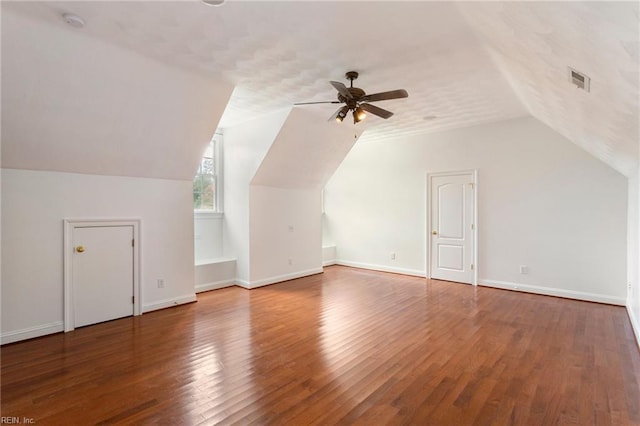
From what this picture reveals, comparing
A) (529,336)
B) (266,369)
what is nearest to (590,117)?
(529,336)

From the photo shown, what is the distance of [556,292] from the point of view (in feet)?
16.6

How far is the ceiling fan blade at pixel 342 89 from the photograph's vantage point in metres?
3.08

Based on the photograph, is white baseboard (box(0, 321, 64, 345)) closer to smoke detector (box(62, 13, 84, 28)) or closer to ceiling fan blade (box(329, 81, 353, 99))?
smoke detector (box(62, 13, 84, 28))

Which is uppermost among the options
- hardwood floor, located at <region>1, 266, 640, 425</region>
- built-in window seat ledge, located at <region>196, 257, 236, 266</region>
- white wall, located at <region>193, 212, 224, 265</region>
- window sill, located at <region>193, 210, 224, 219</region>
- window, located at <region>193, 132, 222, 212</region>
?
window, located at <region>193, 132, 222, 212</region>

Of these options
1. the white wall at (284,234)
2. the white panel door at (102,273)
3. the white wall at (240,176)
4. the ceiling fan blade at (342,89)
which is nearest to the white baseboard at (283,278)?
the white wall at (284,234)

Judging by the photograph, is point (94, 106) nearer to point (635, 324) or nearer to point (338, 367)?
point (338, 367)

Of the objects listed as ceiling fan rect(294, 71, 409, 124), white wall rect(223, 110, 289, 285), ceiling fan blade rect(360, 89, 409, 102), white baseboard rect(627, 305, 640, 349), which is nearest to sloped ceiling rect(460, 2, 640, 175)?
ceiling fan blade rect(360, 89, 409, 102)

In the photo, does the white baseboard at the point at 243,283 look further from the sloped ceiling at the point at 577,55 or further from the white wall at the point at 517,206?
the sloped ceiling at the point at 577,55

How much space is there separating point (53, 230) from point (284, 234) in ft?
11.5

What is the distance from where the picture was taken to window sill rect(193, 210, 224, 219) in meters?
5.88

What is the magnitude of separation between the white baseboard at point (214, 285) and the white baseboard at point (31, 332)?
199cm

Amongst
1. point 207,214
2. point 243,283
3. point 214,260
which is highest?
point 207,214

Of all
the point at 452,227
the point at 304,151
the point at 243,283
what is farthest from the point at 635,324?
the point at 243,283

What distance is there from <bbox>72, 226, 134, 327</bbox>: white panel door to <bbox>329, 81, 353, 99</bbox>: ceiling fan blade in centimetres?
326
